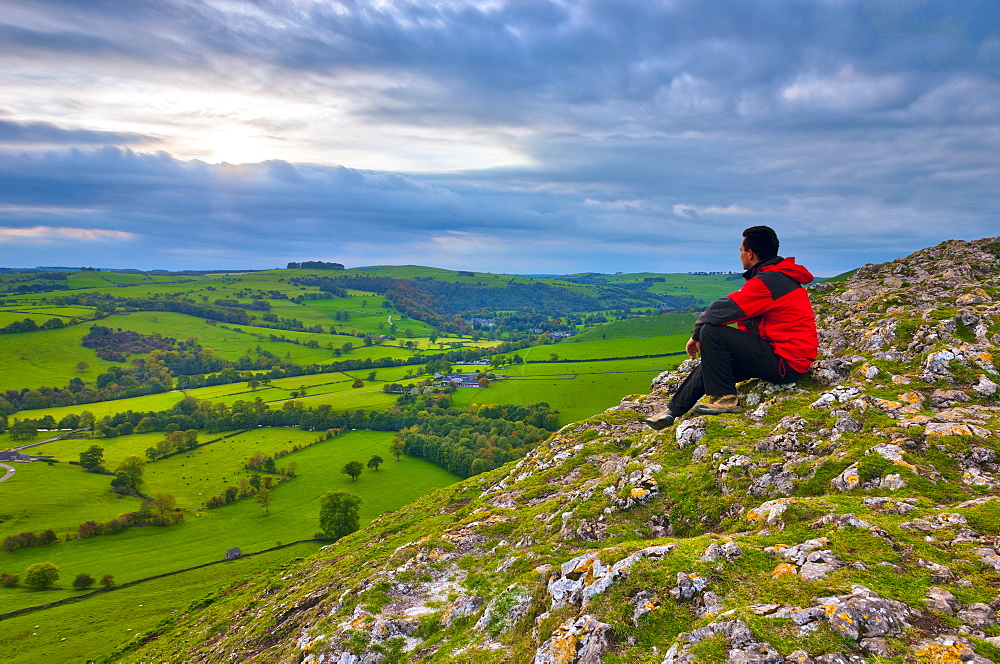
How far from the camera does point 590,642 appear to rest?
7637 mm

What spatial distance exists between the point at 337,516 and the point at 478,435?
3750cm

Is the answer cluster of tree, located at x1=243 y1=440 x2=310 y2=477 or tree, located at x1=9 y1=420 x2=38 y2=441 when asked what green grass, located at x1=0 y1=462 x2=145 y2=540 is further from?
tree, located at x1=9 y1=420 x2=38 y2=441

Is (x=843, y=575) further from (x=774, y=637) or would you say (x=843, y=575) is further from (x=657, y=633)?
(x=657, y=633)

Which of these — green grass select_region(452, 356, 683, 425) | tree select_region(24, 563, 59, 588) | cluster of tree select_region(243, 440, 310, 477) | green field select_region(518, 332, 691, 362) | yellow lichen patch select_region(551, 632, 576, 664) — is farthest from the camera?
green field select_region(518, 332, 691, 362)

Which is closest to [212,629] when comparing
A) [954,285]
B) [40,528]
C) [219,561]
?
[954,285]

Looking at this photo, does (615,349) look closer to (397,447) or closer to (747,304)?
(397,447)

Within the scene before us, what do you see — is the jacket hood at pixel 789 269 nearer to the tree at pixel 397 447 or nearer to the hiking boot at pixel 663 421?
the hiking boot at pixel 663 421

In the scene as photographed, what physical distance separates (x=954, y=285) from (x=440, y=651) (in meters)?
28.1

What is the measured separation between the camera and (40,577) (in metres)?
60.6

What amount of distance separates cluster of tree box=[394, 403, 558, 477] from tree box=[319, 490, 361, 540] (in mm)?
21710

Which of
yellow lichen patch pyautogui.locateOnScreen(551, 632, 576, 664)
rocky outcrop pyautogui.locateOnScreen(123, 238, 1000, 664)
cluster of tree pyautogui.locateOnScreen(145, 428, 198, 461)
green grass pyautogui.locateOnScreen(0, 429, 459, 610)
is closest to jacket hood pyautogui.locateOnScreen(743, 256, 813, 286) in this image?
rocky outcrop pyautogui.locateOnScreen(123, 238, 1000, 664)

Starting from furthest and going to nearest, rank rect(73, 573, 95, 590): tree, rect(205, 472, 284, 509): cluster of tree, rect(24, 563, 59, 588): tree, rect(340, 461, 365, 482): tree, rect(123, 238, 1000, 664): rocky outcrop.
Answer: rect(340, 461, 365, 482): tree
rect(205, 472, 284, 509): cluster of tree
rect(24, 563, 59, 588): tree
rect(73, 573, 95, 590): tree
rect(123, 238, 1000, 664): rocky outcrop

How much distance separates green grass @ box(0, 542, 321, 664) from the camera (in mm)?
42594

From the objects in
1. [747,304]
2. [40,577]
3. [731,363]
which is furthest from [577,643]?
[40,577]
